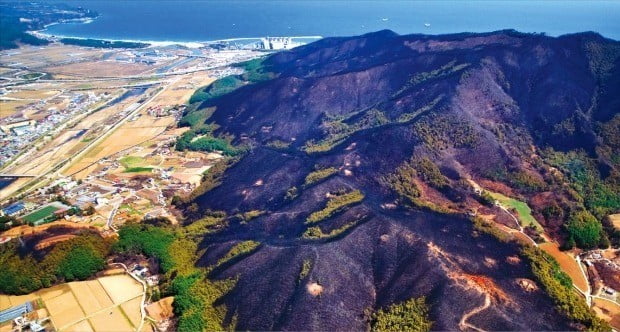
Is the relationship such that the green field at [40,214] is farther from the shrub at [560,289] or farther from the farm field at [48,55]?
the farm field at [48,55]

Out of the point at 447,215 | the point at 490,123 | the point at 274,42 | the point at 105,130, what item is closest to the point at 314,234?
the point at 447,215

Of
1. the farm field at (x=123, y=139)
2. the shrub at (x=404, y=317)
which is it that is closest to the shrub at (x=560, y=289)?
the shrub at (x=404, y=317)

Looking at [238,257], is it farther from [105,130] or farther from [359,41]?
[359,41]

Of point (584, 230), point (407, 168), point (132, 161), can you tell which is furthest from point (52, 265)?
point (584, 230)

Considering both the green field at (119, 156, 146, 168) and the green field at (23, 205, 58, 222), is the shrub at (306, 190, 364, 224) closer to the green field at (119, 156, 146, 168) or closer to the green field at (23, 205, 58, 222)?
the green field at (23, 205, 58, 222)

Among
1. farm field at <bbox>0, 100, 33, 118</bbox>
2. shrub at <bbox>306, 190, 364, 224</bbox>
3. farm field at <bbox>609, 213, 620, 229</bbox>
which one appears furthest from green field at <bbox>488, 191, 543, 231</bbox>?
farm field at <bbox>0, 100, 33, 118</bbox>

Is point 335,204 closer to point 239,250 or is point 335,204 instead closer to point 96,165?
point 239,250
